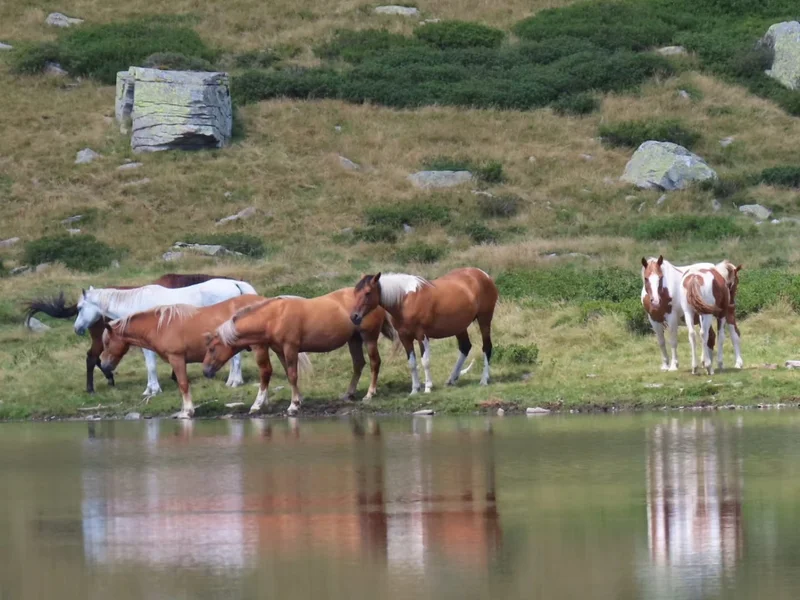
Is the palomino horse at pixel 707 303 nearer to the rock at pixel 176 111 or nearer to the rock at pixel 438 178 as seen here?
the rock at pixel 438 178

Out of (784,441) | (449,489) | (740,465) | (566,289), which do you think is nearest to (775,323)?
(566,289)

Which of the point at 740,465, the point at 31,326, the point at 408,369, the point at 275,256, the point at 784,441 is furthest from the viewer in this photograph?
the point at 275,256

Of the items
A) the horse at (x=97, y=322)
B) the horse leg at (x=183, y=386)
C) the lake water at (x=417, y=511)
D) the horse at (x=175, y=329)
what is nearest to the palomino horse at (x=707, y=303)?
the lake water at (x=417, y=511)

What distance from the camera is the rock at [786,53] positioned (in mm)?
45812

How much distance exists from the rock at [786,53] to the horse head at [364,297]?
1150 inches

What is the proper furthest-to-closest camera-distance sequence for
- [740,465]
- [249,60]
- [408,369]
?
1. [249,60]
2. [408,369]
3. [740,465]

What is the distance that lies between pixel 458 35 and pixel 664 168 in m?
14.8

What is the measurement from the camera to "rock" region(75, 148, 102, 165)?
38.7m

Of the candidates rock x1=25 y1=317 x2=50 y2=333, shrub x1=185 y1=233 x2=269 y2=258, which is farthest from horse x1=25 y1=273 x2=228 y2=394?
shrub x1=185 y1=233 x2=269 y2=258

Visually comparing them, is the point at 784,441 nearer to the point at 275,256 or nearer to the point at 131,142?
the point at 275,256

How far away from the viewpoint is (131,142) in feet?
A: 131

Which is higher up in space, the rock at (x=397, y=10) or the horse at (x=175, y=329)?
the rock at (x=397, y=10)

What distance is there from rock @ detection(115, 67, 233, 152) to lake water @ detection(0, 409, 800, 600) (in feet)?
73.5

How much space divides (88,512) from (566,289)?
45.6 ft
